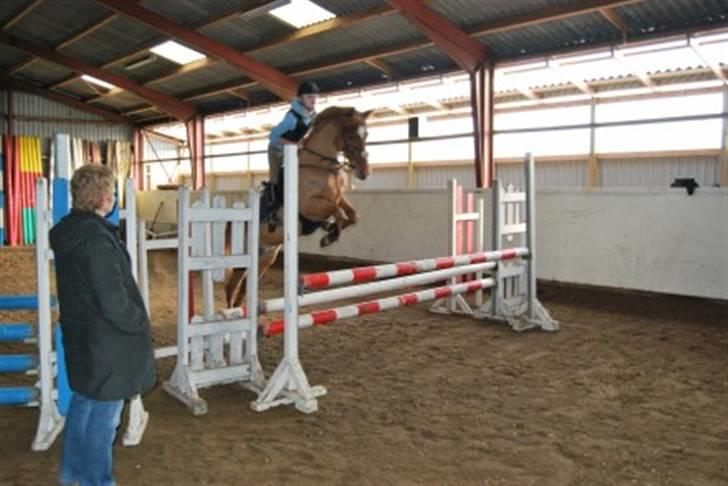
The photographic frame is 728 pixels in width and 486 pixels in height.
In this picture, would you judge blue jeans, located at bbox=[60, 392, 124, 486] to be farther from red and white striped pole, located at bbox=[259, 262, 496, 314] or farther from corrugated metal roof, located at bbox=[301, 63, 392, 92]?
corrugated metal roof, located at bbox=[301, 63, 392, 92]

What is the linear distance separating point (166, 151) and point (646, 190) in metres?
15.3

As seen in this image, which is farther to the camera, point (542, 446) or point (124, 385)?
point (542, 446)

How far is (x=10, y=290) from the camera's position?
7.80 m

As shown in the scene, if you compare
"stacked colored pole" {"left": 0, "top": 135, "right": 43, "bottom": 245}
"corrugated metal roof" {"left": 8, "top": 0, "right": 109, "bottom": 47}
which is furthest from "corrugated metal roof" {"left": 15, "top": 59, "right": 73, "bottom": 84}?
"corrugated metal roof" {"left": 8, "top": 0, "right": 109, "bottom": 47}

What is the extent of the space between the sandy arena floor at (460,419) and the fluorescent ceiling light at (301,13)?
18.0ft

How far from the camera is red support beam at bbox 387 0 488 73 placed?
7.70 m

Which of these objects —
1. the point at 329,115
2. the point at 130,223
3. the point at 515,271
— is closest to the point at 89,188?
the point at 130,223

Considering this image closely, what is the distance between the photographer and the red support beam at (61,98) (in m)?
15.7

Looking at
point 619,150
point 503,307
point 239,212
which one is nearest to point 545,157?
point 619,150

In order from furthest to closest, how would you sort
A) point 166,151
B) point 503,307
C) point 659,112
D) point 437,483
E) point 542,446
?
point 166,151 < point 659,112 < point 503,307 < point 542,446 < point 437,483

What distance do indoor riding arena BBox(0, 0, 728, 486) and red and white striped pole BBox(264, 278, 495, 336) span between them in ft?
0.07

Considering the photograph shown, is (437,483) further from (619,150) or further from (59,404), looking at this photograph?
(619,150)

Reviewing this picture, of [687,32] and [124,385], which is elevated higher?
[687,32]

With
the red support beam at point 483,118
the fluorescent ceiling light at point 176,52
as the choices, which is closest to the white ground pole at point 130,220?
the red support beam at point 483,118
